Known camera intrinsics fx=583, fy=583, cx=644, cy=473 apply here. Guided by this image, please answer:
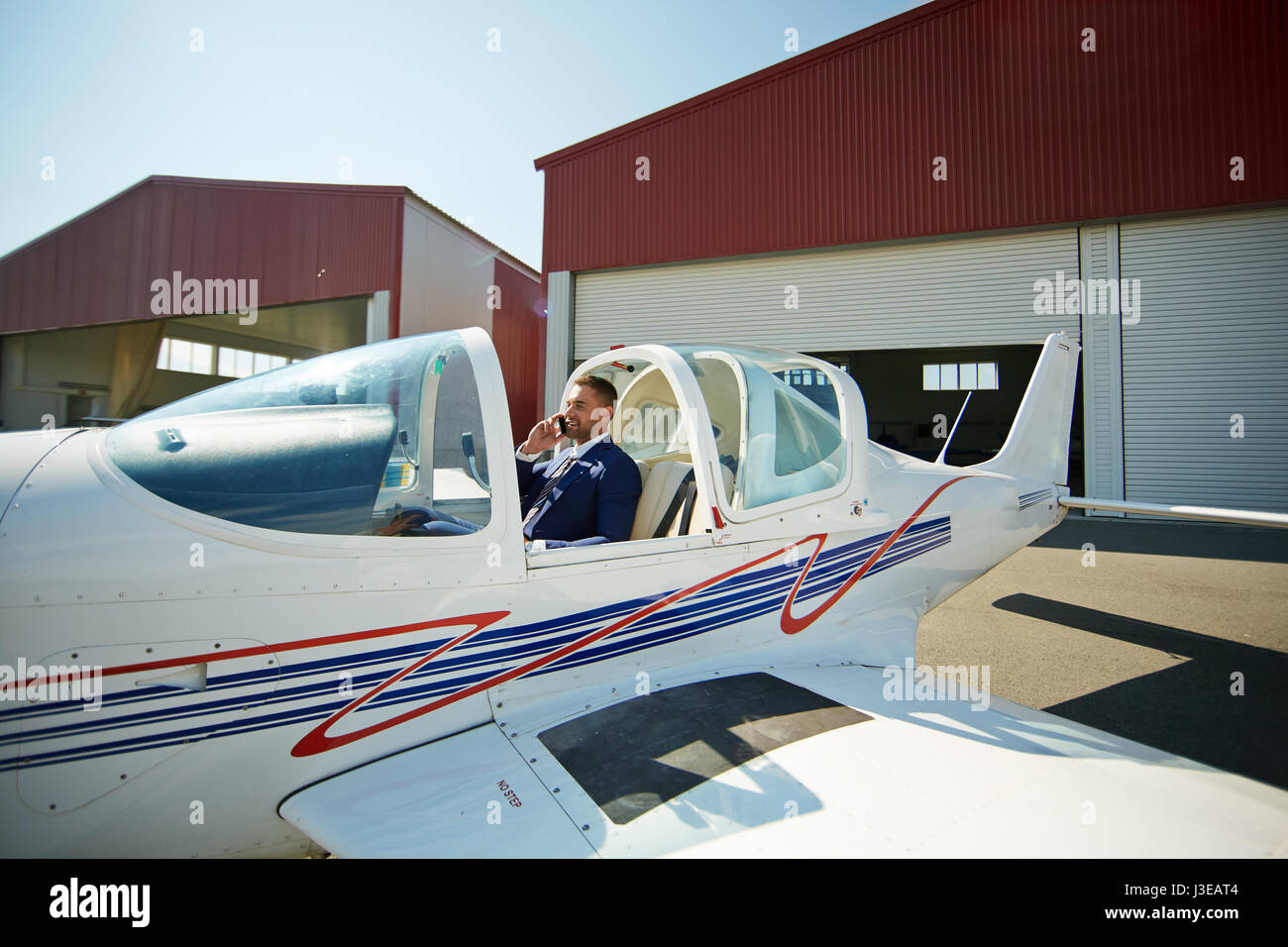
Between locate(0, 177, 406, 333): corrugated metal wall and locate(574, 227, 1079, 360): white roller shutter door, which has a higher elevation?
locate(0, 177, 406, 333): corrugated metal wall

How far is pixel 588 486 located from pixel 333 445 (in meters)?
1.02

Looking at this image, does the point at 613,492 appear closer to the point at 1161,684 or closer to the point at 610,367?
the point at 610,367

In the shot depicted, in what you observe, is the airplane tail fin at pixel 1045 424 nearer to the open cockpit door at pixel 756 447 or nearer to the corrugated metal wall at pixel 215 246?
the open cockpit door at pixel 756 447

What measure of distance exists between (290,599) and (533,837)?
79cm

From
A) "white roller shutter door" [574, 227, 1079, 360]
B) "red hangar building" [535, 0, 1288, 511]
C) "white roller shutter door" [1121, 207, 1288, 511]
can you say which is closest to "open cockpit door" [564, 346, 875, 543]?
"red hangar building" [535, 0, 1288, 511]

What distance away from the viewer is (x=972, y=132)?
30.8ft

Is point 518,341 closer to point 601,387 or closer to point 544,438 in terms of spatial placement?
point 544,438

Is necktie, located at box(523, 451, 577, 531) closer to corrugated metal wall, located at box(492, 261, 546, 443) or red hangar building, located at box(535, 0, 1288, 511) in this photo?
red hangar building, located at box(535, 0, 1288, 511)

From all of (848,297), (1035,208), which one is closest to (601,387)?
(848,297)

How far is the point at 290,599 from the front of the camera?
140cm

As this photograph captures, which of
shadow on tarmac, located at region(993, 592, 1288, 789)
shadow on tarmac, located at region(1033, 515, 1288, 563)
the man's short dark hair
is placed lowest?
shadow on tarmac, located at region(993, 592, 1288, 789)

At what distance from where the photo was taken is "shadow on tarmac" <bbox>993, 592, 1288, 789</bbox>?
2588 mm

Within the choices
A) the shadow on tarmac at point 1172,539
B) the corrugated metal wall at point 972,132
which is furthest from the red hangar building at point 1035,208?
the shadow on tarmac at point 1172,539
